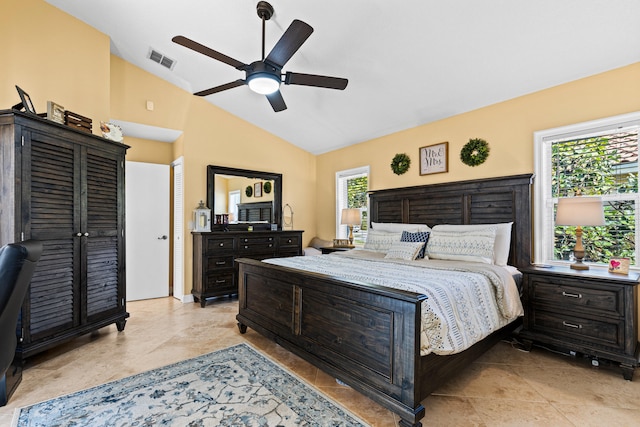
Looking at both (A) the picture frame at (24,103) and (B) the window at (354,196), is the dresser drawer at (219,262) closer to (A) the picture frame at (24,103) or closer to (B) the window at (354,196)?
(B) the window at (354,196)

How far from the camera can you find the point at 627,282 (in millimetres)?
2281

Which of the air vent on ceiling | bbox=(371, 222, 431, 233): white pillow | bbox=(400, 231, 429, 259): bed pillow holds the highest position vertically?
the air vent on ceiling

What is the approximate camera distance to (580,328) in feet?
8.26

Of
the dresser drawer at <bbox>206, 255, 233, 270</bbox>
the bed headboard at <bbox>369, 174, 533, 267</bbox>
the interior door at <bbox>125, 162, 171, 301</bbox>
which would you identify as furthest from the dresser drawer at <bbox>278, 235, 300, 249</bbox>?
the interior door at <bbox>125, 162, 171, 301</bbox>

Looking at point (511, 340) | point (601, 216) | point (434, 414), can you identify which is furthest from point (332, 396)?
point (601, 216)

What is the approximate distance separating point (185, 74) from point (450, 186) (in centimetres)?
379

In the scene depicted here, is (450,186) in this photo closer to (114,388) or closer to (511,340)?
(511,340)

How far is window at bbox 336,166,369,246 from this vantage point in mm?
5152

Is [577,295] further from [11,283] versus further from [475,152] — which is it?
[11,283]

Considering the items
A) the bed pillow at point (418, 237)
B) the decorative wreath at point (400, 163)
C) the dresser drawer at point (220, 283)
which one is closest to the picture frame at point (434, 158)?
the decorative wreath at point (400, 163)

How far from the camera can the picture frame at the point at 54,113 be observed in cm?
263

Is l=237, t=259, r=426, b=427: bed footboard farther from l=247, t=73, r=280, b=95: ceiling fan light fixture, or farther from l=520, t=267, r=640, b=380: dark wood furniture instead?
l=520, t=267, r=640, b=380: dark wood furniture

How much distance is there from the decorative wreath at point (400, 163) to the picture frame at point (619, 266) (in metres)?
2.46

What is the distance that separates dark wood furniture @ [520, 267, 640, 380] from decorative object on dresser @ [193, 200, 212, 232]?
13.5 feet
